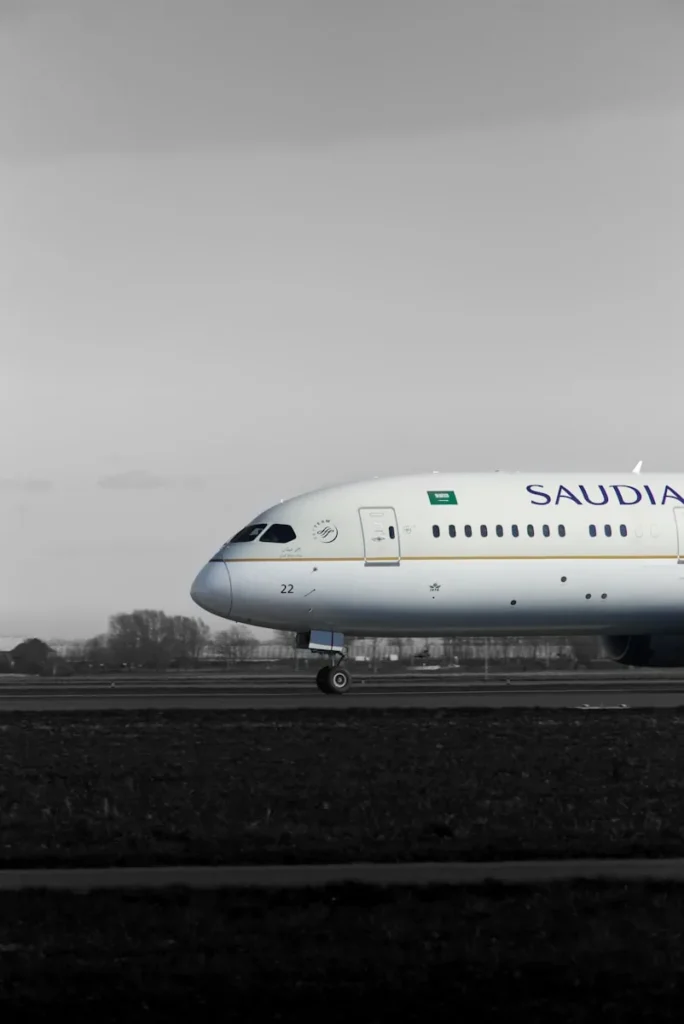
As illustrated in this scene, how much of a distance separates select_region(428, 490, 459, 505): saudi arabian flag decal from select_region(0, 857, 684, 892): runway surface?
24734 mm

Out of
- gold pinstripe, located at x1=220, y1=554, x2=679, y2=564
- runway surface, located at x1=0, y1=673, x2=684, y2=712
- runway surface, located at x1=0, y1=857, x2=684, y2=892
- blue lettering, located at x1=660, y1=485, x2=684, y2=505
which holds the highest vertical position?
blue lettering, located at x1=660, y1=485, x2=684, y2=505

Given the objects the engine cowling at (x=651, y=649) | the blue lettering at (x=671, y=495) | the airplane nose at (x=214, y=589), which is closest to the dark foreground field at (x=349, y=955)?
the airplane nose at (x=214, y=589)

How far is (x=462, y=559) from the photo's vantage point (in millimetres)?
35656

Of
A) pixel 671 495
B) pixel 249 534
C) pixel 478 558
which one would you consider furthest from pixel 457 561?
pixel 671 495

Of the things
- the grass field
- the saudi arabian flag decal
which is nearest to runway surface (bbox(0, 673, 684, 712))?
the grass field

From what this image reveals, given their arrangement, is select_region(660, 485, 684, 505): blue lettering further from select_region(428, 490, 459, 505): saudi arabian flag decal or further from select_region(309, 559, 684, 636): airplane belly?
select_region(428, 490, 459, 505): saudi arabian flag decal

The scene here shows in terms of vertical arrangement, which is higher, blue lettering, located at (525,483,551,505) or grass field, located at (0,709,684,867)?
blue lettering, located at (525,483,551,505)

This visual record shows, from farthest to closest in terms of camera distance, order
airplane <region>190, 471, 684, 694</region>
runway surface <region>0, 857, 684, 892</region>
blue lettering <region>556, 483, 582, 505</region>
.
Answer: blue lettering <region>556, 483, 582, 505</region>, airplane <region>190, 471, 684, 694</region>, runway surface <region>0, 857, 684, 892</region>

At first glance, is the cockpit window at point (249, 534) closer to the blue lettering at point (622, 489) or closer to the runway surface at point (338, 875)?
the blue lettering at point (622, 489)

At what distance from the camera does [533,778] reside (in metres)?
16.6

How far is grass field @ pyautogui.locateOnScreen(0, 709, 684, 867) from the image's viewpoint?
486 inches

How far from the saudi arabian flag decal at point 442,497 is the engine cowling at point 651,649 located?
6.74m

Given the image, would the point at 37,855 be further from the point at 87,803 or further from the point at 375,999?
the point at 375,999

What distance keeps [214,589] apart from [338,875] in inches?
943
